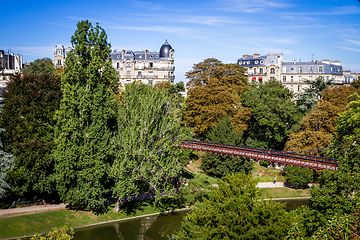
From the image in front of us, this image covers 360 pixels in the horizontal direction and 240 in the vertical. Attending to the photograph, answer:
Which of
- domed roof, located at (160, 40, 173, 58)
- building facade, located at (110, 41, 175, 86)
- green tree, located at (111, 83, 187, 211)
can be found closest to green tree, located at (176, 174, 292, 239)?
green tree, located at (111, 83, 187, 211)

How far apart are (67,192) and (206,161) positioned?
2008cm

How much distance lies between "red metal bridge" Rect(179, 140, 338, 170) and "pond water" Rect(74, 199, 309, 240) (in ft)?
28.1

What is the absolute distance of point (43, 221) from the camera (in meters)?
27.7

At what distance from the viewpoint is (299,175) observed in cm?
4112

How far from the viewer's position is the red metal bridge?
101 ft

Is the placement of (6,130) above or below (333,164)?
above

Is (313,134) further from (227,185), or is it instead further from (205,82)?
(227,185)

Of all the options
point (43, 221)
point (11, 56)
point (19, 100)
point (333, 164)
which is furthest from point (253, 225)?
point (11, 56)

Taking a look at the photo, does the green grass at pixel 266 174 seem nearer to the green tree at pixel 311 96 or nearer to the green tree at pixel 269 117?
the green tree at pixel 269 117

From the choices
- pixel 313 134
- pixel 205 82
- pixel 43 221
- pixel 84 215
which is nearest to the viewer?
pixel 43 221

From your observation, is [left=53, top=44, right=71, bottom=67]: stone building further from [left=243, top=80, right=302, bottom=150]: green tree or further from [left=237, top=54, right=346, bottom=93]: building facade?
[left=243, top=80, right=302, bottom=150]: green tree

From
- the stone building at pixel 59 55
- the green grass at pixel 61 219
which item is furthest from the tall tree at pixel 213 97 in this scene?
the stone building at pixel 59 55

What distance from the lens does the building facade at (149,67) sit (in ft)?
276

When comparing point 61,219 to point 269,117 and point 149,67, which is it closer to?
point 269,117
